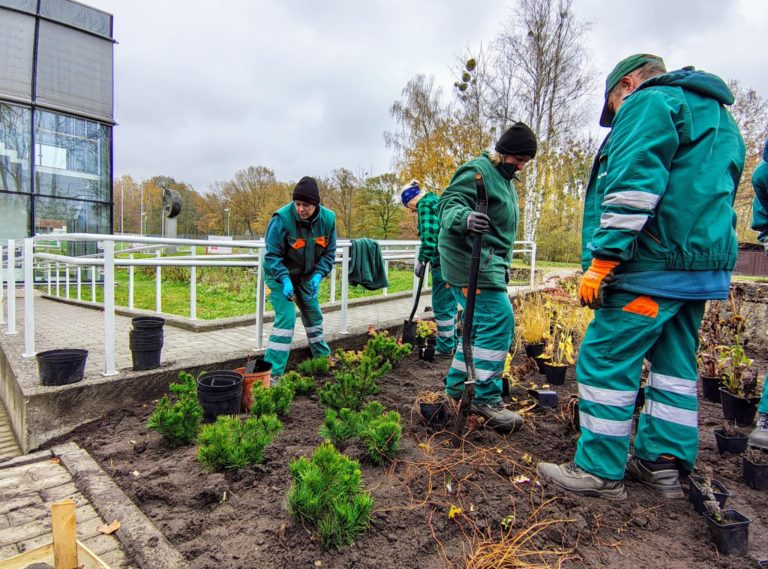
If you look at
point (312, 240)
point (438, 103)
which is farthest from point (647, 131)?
point (438, 103)

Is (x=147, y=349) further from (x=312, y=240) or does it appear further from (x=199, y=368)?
(x=312, y=240)

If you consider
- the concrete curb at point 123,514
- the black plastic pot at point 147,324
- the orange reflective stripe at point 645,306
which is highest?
the orange reflective stripe at point 645,306

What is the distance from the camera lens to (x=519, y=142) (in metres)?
2.69

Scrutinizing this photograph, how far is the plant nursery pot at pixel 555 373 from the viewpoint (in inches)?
145

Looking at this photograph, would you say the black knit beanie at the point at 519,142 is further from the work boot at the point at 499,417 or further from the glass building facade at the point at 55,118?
the glass building facade at the point at 55,118

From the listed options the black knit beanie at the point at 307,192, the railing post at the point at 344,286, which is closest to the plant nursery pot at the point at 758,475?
the black knit beanie at the point at 307,192

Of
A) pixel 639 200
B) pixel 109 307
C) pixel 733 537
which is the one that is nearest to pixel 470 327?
pixel 639 200

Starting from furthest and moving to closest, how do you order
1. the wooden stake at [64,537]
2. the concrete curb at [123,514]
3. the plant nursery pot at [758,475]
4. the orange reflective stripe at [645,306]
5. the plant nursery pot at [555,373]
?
the plant nursery pot at [555,373]
the plant nursery pot at [758,475]
the orange reflective stripe at [645,306]
the concrete curb at [123,514]
the wooden stake at [64,537]

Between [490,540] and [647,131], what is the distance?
1.67 meters

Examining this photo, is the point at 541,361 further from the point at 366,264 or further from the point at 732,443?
the point at 366,264

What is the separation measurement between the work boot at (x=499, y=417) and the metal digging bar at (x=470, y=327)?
235mm

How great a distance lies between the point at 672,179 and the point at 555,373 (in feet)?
7.22

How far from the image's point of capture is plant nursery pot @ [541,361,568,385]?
369cm

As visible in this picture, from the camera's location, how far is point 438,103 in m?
23.8
